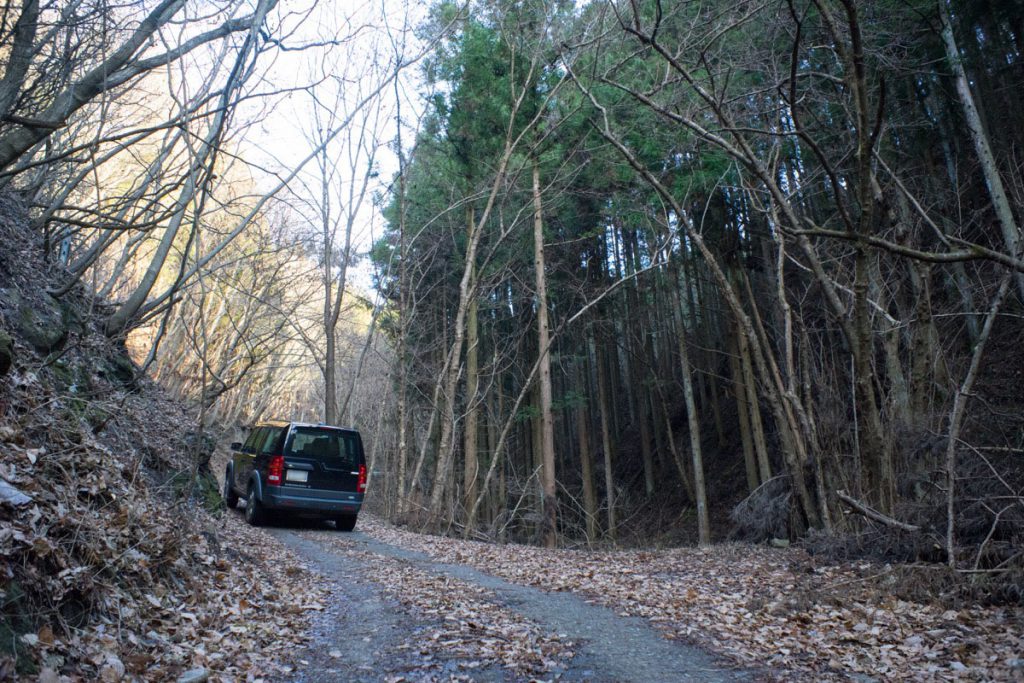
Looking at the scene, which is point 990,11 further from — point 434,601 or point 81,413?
point 81,413

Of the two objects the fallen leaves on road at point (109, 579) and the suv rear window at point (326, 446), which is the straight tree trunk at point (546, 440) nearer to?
the suv rear window at point (326, 446)

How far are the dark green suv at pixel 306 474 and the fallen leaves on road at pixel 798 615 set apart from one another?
10.5 ft

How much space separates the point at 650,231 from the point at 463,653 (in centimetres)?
1312

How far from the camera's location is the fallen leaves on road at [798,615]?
430 centimetres

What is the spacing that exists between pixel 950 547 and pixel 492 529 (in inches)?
404

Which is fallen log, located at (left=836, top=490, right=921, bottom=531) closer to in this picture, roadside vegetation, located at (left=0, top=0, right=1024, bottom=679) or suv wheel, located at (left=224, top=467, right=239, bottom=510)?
roadside vegetation, located at (left=0, top=0, right=1024, bottom=679)

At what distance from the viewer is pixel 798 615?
5.58 metres

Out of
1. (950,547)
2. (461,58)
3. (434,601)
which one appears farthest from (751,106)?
(434,601)

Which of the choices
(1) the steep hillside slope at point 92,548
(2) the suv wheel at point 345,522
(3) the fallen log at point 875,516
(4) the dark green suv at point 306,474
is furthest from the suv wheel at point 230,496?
(3) the fallen log at point 875,516

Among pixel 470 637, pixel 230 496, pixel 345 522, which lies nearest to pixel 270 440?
pixel 345 522

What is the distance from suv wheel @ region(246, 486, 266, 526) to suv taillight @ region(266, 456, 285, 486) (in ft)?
1.55

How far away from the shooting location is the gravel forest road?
403 centimetres

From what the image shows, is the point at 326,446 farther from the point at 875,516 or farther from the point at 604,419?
the point at 604,419

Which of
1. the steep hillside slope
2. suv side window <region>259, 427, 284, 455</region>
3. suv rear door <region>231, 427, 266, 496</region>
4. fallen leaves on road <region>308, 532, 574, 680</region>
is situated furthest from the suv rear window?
fallen leaves on road <region>308, 532, 574, 680</region>
